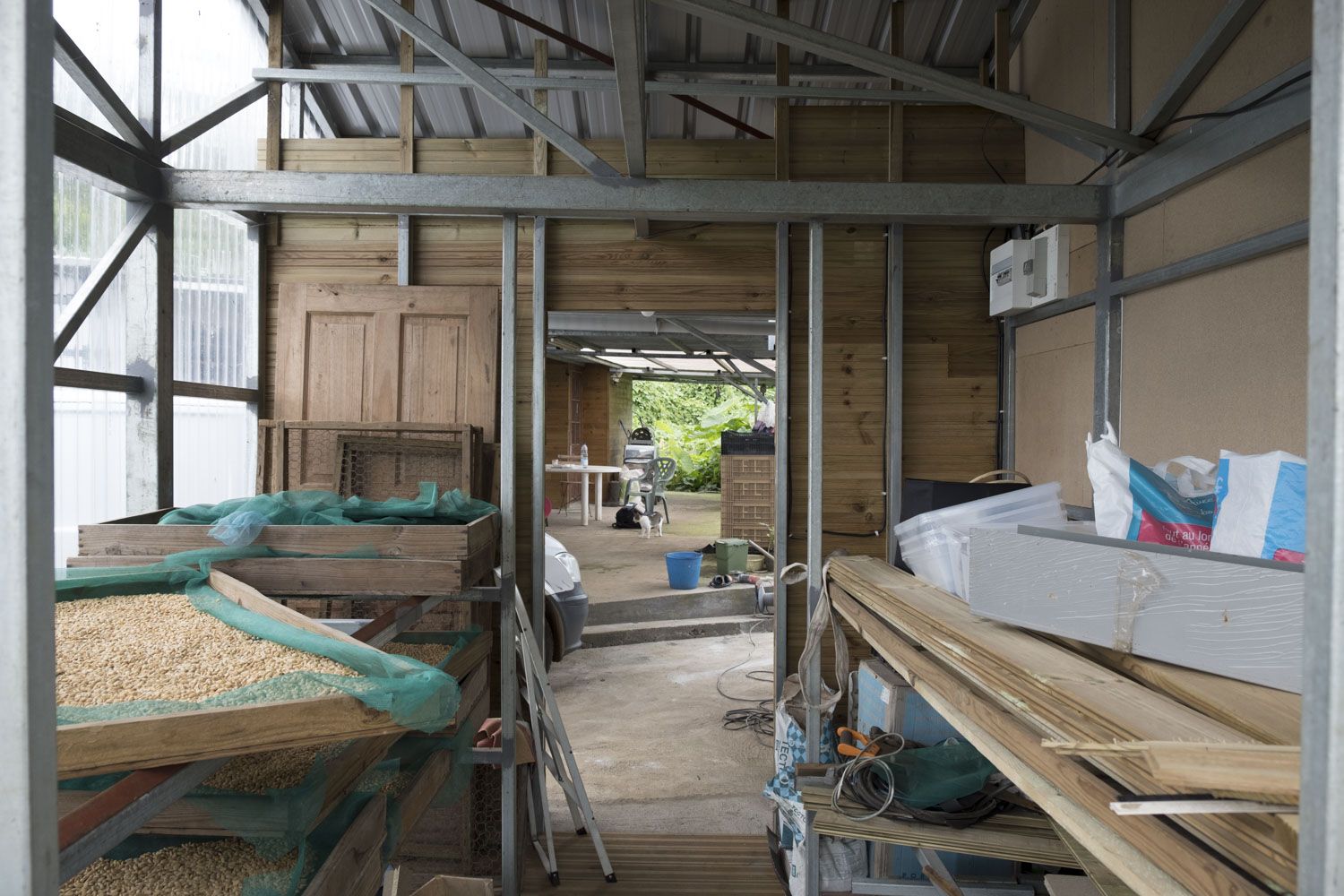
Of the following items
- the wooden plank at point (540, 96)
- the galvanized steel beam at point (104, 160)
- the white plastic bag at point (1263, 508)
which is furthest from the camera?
the wooden plank at point (540, 96)

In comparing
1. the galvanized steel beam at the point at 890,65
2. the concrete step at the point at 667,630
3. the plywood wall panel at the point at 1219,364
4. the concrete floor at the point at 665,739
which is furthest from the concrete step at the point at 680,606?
the galvanized steel beam at the point at 890,65

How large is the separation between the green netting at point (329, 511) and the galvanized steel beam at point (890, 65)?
1.97 metres

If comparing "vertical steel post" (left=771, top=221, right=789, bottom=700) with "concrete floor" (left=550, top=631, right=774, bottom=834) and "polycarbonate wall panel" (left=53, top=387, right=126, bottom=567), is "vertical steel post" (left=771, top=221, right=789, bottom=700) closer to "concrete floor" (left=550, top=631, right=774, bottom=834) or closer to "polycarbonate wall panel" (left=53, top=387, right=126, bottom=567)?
"concrete floor" (left=550, top=631, right=774, bottom=834)

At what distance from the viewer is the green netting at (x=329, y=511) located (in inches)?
114

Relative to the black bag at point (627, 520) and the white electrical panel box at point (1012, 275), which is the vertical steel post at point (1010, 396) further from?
the black bag at point (627, 520)

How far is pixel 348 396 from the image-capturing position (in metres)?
4.68

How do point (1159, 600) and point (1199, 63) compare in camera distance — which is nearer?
point (1159, 600)

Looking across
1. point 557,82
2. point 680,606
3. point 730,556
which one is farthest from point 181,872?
point 730,556

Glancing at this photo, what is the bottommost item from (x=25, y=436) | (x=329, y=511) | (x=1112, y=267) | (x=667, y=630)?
(x=667, y=630)

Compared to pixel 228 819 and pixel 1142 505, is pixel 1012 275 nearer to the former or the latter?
pixel 1142 505

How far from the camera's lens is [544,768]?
396 centimetres

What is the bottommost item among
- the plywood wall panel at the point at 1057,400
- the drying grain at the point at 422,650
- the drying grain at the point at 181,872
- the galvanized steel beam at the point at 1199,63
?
the drying grain at the point at 181,872

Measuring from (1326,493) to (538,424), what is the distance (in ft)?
13.3

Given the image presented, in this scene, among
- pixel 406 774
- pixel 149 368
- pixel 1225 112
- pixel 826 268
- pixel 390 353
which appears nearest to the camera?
pixel 406 774
